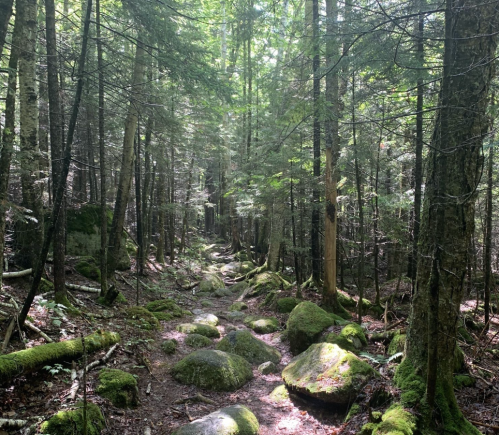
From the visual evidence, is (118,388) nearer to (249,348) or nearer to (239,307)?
(249,348)

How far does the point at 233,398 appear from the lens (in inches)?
222

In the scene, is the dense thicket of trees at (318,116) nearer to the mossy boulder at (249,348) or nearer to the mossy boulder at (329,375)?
the mossy boulder at (329,375)

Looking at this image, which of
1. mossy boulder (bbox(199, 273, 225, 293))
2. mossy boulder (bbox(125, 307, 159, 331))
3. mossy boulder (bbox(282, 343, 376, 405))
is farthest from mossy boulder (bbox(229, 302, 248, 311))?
mossy boulder (bbox(282, 343, 376, 405))

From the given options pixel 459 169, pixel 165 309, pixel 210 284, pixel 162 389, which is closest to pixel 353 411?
pixel 162 389

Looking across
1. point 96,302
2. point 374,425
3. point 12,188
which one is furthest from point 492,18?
point 12,188

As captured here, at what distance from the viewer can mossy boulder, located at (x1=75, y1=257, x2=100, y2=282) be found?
10071 mm

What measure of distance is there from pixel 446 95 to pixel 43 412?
18.6 feet

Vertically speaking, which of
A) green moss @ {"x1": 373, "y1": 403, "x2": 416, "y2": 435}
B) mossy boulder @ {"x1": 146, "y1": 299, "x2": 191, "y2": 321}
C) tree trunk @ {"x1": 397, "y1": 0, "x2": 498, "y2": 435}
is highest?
tree trunk @ {"x1": 397, "y1": 0, "x2": 498, "y2": 435}

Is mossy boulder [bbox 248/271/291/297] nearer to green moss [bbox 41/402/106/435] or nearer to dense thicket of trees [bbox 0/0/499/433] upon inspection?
dense thicket of trees [bbox 0/0/499/433]

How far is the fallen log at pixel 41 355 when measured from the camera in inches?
149

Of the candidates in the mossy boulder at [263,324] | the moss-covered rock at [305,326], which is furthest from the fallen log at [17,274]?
the moss-covered rock at [305,326]

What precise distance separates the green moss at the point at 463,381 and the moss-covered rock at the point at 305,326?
3.27 m

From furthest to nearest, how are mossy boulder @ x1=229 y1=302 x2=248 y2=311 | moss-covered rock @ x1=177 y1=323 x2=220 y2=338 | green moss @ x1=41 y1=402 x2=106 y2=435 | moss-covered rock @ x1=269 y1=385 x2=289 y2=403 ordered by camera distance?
1. mossy boulder @ x1=229 y1=302 x2=248 y2=311
2. moss-covered rock @ x1=177 y1=323 x2=220 y2=338
3. moss-covered rock @ x1=269 y1=385 x2=289 y2=403
4. green moss @ x1=41 y1=402 x2=106 y2=435

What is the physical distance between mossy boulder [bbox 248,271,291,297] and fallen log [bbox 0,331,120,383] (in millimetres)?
8202
